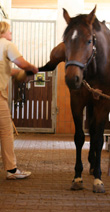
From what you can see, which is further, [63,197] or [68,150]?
[68,150]

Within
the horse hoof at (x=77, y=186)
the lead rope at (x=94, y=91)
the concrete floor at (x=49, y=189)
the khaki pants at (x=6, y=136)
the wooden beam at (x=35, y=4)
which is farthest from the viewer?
the wooden beam at (x=35, y=4)

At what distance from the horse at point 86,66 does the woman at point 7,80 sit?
31cm

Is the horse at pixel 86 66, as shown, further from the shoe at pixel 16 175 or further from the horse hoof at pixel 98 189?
the shoe at pixel 16 175

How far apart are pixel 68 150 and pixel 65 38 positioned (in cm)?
263

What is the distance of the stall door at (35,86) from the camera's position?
6594 millimetres

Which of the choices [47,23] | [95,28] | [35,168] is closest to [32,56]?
[47,23]

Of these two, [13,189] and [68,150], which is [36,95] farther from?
[13,189]

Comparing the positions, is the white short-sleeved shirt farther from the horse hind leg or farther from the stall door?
the stall door

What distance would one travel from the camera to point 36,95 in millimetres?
6738

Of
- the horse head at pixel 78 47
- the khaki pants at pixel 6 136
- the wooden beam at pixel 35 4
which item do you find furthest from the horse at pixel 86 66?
the wooden beam at pixel 35 4

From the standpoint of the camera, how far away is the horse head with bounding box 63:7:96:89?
210 centimetres

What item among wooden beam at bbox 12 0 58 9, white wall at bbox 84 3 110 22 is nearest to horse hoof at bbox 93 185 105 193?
white wall at bbox 84 3 110 22

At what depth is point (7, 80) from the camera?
2.70 m

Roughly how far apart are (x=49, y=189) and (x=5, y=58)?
3.64 ft
